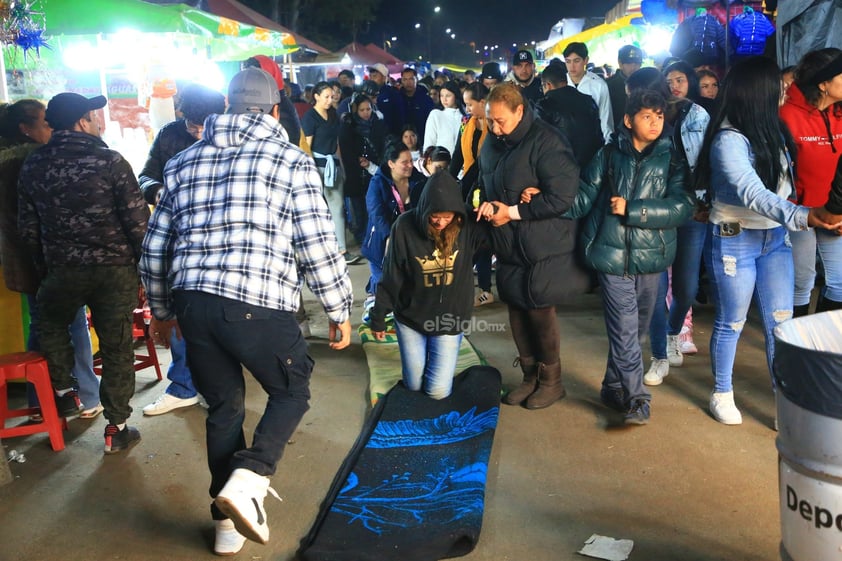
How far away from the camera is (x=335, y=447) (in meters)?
4.36

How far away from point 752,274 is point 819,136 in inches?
32.7

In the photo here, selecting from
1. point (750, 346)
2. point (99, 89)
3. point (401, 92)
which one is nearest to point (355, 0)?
point (401, 92)

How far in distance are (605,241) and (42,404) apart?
134 inches

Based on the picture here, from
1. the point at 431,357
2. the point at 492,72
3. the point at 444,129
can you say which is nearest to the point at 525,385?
the point at 431,357

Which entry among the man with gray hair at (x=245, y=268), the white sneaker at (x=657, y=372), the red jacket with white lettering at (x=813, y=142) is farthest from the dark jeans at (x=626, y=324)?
the man with gray hair at (x=245, y=268)

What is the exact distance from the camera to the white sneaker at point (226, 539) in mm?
3287

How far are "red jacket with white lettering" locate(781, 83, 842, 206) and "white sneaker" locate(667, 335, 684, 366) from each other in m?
1.48

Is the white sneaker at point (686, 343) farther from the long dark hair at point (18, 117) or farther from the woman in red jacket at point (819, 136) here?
the long dark hair at point (18, 117)

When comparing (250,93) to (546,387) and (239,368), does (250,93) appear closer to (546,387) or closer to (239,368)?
(239,368)

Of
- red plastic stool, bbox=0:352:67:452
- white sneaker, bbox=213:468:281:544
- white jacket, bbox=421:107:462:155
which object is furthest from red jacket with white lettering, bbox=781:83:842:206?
red plastic stool, bbox=0:352:67:452

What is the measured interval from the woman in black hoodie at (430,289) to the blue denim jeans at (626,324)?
0.88 metres

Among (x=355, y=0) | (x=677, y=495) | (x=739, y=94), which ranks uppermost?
(x=355, y=0)

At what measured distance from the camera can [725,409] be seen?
14.5ft

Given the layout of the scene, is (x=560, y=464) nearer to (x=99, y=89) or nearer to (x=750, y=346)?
(x=750, y=346)
